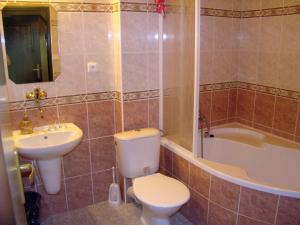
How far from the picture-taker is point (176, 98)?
2434mm

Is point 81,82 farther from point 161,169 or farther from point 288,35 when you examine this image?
point 288,35

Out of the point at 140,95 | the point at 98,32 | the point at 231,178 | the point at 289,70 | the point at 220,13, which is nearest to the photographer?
the point at 231,178

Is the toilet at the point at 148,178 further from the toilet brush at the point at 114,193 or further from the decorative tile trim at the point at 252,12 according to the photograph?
the decorative tile trim at the point at 252,12

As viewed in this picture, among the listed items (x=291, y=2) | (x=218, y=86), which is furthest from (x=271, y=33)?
(x=218, y=86)

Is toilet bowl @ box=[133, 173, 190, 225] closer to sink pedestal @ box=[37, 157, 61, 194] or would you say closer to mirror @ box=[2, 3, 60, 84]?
sink pedestal @ box=[37, 157, 61, 194]

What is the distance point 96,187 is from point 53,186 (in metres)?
0.53

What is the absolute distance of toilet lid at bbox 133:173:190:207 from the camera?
1983 mm

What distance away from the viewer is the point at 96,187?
8.88 feet

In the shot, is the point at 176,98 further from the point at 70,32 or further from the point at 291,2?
the point at 291,2

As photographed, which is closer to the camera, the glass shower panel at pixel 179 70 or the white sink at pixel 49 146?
the white sink at pixel 49 146

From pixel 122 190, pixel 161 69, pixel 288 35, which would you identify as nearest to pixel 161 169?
pixel 122 190

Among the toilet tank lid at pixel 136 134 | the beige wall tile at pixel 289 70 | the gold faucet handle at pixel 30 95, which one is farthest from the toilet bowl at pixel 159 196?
the beige wall tile at pixel 289 70

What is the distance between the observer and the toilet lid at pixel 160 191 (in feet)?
6.51

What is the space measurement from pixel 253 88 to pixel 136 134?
1.45 m
